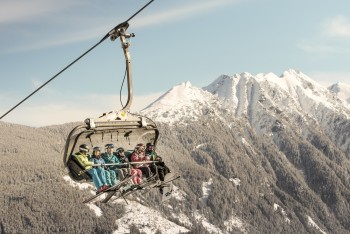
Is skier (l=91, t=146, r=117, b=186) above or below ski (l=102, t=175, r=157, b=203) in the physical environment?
above

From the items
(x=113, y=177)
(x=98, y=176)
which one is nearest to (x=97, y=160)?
(x=98, y=176)

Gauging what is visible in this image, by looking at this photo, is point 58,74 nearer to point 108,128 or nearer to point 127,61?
point 127,61

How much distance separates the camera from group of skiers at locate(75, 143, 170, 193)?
80.2 feet

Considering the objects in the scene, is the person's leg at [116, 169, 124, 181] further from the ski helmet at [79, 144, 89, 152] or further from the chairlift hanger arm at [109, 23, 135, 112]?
the chairlift hanger arm at [109, 23, 135, 112]

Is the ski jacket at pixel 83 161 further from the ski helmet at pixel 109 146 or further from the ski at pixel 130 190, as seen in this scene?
the ski at pixel 130 190

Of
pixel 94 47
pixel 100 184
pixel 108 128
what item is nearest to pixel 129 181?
pixel 100 184

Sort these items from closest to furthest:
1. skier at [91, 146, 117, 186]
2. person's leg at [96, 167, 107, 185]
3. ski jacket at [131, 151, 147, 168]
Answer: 1. person's leg at [96, 167, 107, 185]
2. skier at [91, 146, 117, 186]
3. ski jacket at [131, 151, 147, 168]

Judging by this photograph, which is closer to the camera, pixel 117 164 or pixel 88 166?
pixel 88 166

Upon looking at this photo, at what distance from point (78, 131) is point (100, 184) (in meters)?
2.37

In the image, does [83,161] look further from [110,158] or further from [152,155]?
[152,155]

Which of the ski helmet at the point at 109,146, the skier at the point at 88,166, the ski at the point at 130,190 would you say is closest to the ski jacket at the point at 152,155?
the ski at the point at 130,190

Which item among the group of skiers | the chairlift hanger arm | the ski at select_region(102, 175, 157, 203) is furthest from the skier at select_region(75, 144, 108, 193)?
the chairlift hanger arm

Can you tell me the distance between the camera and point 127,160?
25.9 meters

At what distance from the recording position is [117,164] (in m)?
24.8
